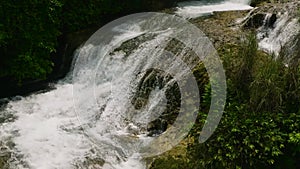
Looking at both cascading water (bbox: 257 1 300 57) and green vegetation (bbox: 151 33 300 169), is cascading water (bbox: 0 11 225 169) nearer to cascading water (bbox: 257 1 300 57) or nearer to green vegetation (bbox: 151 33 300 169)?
green vegetation (bbox: 151 33 300 169)

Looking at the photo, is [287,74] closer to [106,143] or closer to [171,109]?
[171,109]

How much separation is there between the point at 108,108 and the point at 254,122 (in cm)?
286

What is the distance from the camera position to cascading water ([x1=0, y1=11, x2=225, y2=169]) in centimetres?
514

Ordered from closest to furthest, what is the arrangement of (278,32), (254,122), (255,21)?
(254,122)
(278,32)
(255,21)

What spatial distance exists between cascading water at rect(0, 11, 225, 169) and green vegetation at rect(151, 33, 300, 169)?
53 cm

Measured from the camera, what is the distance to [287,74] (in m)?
4.46

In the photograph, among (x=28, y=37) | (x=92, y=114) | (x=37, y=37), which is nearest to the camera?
(x=92, y=114)

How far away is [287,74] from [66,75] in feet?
16.5

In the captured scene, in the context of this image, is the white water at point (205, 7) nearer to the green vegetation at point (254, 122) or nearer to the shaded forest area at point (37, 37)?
the shaded forest area at point (37, 37)

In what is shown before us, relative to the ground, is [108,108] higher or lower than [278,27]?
lower

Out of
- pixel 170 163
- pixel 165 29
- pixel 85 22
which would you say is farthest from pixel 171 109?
pixel 85 22

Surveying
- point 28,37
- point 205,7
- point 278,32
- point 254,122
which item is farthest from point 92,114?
point 205,7

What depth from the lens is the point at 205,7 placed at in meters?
9.95

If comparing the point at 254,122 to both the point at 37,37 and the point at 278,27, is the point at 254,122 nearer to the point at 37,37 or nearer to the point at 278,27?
the point at 278,27
